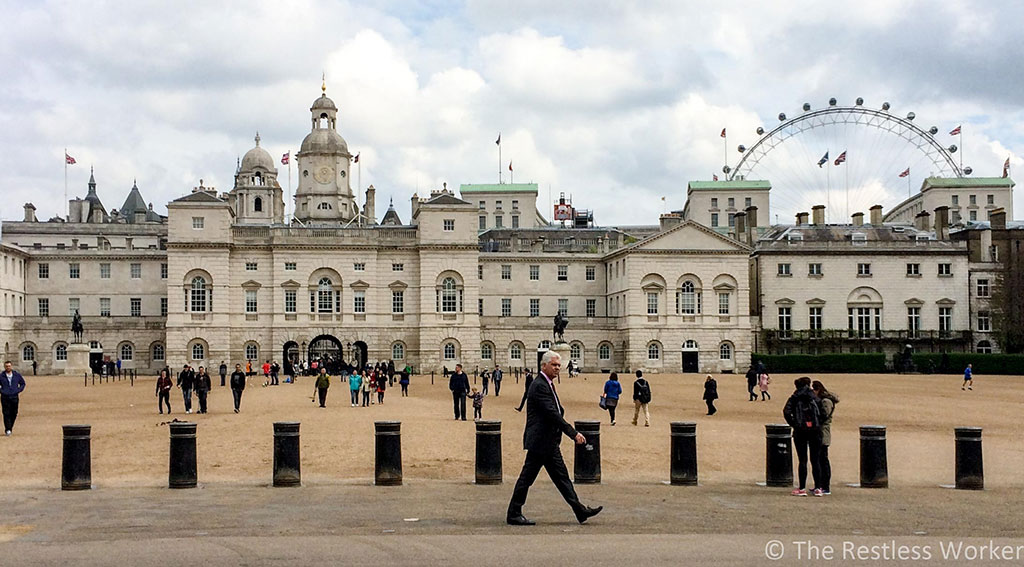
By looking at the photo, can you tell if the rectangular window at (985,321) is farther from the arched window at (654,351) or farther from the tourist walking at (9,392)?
the tourist walking at (9,392)

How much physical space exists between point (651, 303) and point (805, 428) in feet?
209

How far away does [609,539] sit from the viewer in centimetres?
1330

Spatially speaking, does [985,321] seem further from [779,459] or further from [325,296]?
[779,459]


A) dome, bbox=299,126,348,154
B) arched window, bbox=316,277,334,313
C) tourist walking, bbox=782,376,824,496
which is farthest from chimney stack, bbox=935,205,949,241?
tourist walking, bbox=782,376,824,496

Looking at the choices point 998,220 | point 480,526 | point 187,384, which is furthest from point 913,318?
point 480,526

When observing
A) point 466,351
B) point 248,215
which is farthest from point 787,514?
point 248,215

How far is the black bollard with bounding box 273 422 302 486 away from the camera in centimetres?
1830

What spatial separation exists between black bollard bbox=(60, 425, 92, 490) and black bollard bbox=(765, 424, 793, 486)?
1103 cm

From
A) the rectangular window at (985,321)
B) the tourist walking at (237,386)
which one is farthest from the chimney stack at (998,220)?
the tourist walking at (237,386)

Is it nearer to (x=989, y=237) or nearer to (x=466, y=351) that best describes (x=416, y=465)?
(x=466, y=351)

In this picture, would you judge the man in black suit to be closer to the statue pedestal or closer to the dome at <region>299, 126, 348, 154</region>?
the statue pedestal

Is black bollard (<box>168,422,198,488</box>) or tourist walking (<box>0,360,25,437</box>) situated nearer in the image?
black bollard (<box>168,422,198,488</box>)

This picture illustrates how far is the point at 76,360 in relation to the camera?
7469 centimetres

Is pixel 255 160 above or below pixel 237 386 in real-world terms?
above
